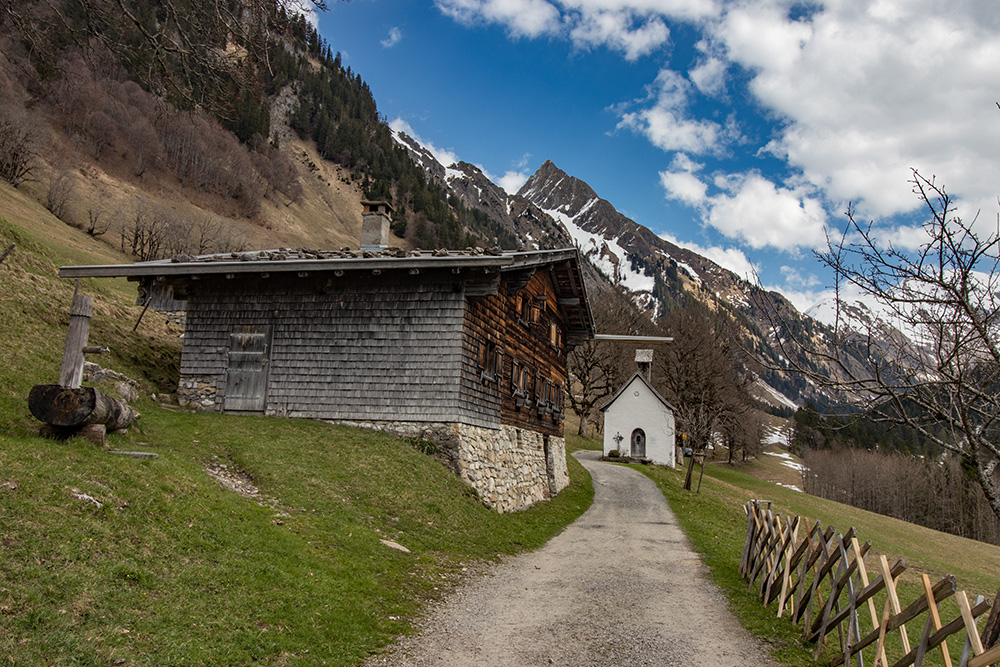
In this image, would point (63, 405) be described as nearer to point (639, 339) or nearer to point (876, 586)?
point (876, 586)

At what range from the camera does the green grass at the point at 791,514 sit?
29.9ft

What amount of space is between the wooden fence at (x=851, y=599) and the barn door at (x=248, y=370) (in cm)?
1337

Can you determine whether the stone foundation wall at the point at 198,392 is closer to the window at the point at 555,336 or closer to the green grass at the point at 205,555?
the green grass at the point at 205,555

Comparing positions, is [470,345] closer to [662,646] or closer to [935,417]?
[662,646]

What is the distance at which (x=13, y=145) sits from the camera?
42406mm

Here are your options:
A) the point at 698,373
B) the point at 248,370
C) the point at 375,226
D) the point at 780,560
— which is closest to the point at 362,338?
the point at 248,370

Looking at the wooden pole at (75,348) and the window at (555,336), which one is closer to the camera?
the wooden pole at (75,348)

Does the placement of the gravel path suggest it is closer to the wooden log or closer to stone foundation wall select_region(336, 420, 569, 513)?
stone foundation wall select_region(336, 420, 569, 513)

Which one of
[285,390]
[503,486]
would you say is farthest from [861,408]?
[285,390]

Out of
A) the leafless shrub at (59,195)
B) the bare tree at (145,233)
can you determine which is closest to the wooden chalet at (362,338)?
the bare tree at (145,233)

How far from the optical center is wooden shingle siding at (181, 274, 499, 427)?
55.5ft

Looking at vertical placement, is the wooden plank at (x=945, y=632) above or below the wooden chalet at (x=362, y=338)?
below

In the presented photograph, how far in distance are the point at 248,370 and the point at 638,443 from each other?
112ft

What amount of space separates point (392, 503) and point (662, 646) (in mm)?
6723
